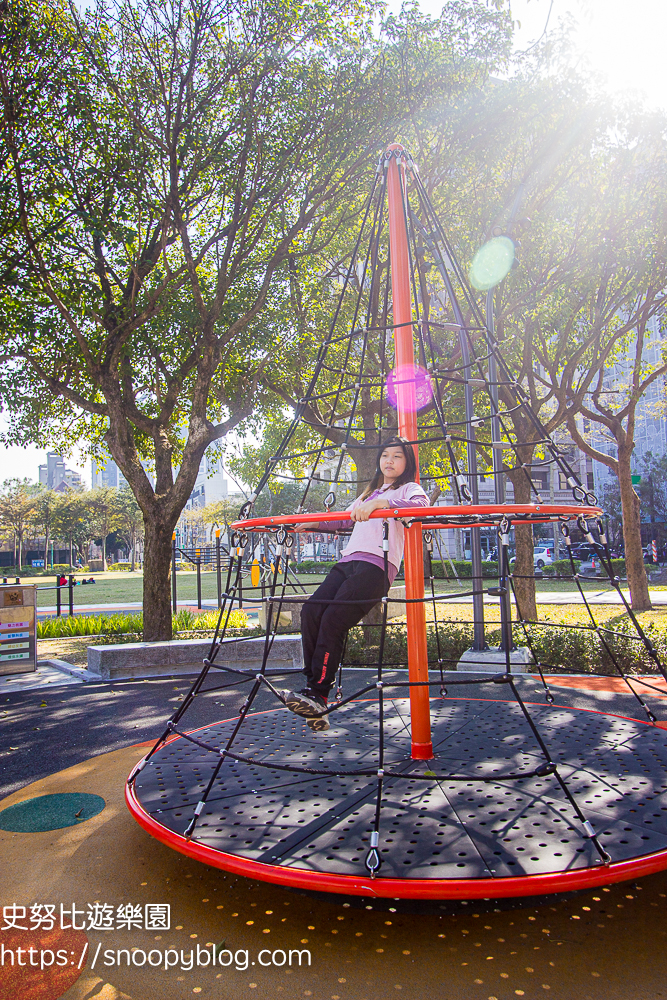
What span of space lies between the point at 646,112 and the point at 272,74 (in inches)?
197

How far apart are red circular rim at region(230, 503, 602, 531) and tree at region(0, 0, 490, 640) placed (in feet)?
19.2

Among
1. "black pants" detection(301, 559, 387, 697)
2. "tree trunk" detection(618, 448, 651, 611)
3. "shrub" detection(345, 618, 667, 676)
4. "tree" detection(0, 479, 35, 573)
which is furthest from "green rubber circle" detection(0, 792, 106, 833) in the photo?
"tree" detection(0, 479, 35, 573)

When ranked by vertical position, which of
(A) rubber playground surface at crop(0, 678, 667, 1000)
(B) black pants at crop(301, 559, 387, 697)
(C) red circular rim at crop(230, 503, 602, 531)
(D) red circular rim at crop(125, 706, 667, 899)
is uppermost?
(C) red circular rim at crop(230, 503, 602, 531)

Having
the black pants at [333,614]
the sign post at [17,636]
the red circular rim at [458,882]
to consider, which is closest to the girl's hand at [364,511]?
the black pants at [333,614]

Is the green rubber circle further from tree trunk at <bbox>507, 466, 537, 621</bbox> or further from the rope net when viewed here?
tree trunk at <bbox>507, 466, 537, 621</bbox>

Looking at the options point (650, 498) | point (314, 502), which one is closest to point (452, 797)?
point (314, 502)

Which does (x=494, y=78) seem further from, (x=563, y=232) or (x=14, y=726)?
(x=14, y=726)

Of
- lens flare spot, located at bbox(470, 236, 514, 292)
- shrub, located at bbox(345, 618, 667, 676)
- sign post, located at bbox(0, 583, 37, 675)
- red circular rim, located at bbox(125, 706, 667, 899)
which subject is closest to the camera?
red circular rim, located at bbox(125, 706, 667, 899)

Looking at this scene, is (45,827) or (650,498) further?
(650,498)

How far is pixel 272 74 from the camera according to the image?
7918 mm

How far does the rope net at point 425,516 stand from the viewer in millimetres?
2962

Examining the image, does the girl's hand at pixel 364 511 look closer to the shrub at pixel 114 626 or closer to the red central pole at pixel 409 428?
the red central pole at pixel 409 428

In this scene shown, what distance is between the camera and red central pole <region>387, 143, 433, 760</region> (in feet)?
11.7

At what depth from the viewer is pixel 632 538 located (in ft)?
40.9
